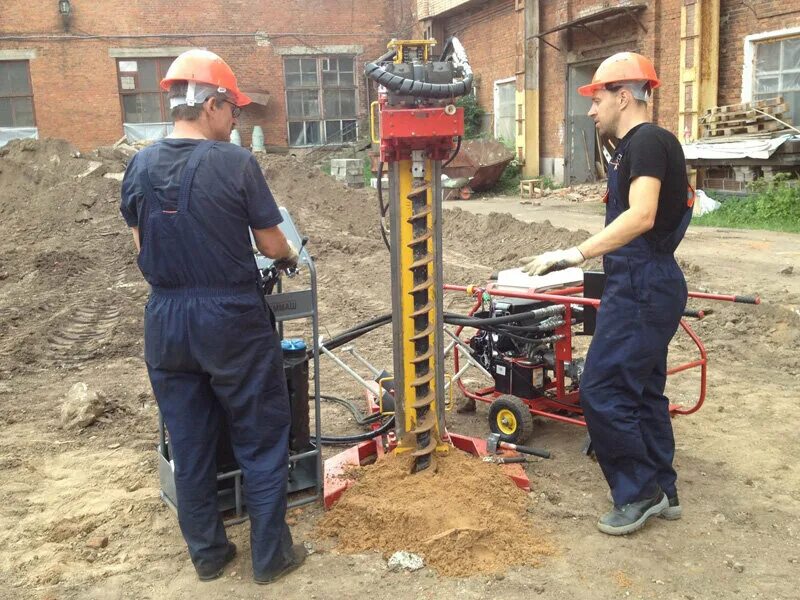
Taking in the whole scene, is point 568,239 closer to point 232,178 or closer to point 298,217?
point 298,217

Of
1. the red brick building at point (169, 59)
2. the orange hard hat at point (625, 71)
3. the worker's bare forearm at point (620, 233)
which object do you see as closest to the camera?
the worker's bare forearm at point (620, 233)

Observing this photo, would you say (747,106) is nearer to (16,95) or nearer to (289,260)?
(289,260)

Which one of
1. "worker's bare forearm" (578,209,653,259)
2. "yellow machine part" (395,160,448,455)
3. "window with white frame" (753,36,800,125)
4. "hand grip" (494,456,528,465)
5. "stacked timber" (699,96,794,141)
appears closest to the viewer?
"worker's bare forearm" (578,209,653,259)

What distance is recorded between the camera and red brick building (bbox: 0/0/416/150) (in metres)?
24.4

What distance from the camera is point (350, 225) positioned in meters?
13.5

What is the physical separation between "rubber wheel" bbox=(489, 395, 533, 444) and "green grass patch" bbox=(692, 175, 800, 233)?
8736 millimetres

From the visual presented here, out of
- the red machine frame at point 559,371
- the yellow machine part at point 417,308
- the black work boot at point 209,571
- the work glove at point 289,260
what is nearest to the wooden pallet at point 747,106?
the red machine frame at point 559,371

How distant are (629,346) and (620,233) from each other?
540mm

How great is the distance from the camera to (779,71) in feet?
43.8

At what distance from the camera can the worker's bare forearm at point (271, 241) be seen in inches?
123

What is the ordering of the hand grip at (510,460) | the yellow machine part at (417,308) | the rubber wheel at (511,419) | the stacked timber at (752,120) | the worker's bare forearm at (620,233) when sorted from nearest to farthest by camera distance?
the worker's bare forearm at (620,233) → the yellow machine part at (417,308) → the hand grip at (510,460) → the rubber wheel at (511,419) → the stacked timber at (752,120)

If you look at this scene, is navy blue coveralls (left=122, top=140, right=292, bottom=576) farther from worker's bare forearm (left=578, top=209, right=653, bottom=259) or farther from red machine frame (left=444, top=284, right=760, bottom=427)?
red machine frame (left=444, top=284, right=760, bottom=427)

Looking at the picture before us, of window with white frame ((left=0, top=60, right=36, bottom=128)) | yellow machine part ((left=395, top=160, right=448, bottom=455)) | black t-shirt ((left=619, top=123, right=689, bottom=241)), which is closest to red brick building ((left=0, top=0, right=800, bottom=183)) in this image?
window with white frame ((left=0, top=60, right=36, bottom=128))

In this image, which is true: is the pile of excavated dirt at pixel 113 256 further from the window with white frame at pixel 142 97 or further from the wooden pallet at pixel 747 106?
the window with white frame at pixel 142 97
